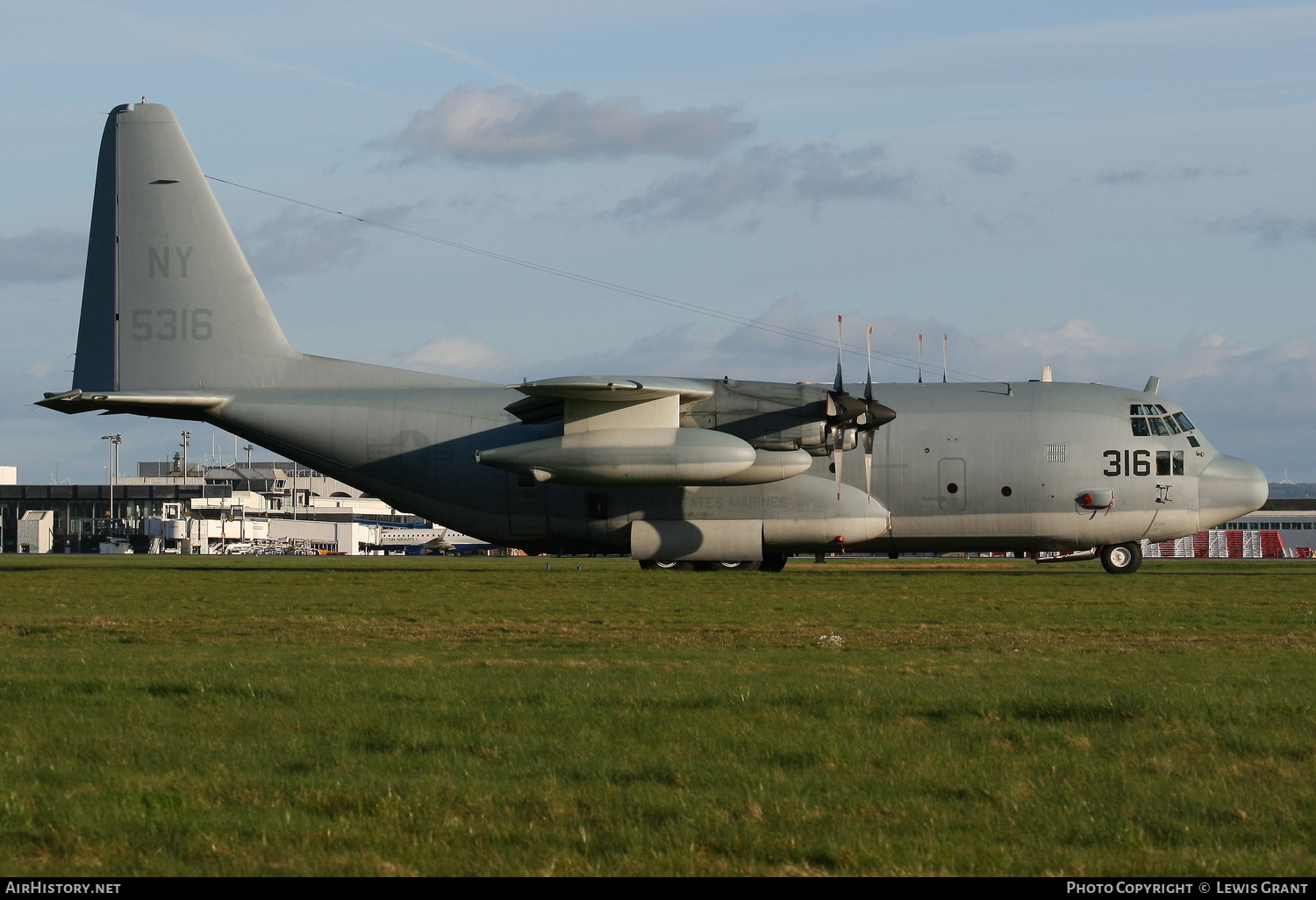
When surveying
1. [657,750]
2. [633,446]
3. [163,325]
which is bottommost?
[657,750]

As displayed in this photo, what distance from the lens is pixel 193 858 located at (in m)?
6.38

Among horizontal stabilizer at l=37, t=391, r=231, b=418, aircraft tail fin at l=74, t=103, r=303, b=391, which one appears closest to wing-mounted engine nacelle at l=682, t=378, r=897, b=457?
aircraft tail fin at l=74, t=103, r=303, b=391

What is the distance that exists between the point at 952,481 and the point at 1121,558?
19.4ft

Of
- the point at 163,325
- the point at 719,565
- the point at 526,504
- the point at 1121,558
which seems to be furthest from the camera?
the point at 719,565

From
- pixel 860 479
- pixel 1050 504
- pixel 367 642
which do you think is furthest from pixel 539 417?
pixel 367 642

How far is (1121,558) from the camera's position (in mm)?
34031

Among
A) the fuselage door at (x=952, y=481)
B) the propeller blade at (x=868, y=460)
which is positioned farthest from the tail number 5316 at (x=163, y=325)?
the fuselage door at (x=952, y=481)

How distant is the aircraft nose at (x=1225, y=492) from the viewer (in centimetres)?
3209

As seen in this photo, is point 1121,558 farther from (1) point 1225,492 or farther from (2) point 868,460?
(2) point 868,460

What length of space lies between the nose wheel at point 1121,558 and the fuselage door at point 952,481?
5.03 metres

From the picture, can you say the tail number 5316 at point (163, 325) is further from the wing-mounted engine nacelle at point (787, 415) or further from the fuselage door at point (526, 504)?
the wing-mounted engine nacelle at point (787, 415)

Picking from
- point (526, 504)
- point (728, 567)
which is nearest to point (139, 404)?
point (526, 504)

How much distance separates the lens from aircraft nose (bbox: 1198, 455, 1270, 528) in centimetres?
3209

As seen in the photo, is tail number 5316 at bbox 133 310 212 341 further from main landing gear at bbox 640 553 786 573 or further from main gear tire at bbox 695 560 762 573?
main gear tire at bbox 695 560 762 573
